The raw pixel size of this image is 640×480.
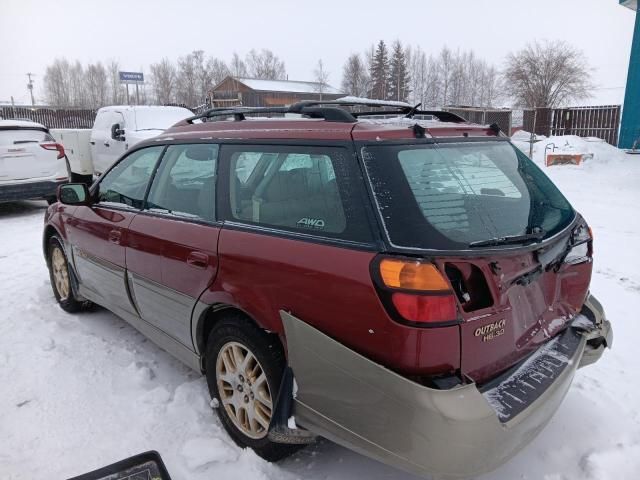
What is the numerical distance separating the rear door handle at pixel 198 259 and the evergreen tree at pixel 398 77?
64.0m

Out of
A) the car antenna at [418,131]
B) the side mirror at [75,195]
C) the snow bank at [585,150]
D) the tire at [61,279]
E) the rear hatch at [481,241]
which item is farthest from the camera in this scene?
the snow bank at [585,150]

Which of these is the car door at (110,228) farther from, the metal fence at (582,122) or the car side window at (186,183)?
the metal fence at (582,122)

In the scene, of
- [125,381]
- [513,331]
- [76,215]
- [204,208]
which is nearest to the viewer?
[513,331]

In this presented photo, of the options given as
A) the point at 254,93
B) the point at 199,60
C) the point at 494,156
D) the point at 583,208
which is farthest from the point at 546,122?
the point at 199,60

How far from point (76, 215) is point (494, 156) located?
333cm

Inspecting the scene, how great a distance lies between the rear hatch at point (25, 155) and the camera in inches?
348

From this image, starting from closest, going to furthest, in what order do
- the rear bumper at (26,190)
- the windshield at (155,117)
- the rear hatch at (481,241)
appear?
the rear hatch at (481,241), the rear bumper at (26,190), the windshield at (155,117)

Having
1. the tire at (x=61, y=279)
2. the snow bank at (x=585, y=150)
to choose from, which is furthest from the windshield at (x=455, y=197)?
the snow bank at (x=585, y=150)

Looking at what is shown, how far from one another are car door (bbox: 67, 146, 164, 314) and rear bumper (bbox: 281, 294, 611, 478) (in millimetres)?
1813

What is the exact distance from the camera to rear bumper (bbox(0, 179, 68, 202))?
8805 mm

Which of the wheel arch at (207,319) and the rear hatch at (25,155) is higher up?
the rear hatch at (25,155)

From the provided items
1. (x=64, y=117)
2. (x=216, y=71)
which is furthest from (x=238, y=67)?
(x=64, y=117)

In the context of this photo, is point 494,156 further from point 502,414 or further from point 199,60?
point 199,60

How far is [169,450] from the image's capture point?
2.68 meters
